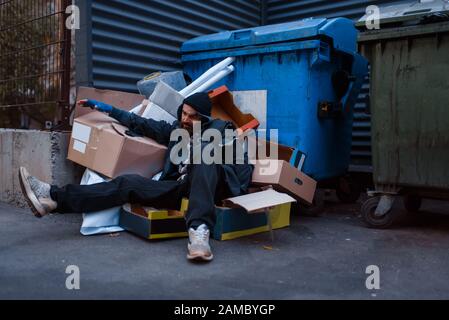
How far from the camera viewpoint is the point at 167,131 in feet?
11.3

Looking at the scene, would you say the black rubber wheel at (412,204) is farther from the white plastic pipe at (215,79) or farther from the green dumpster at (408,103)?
the white plastic pipe at (215,79)

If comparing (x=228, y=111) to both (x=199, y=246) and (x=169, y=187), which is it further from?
(x=199, y=246)

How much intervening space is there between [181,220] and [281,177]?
0.80 meters

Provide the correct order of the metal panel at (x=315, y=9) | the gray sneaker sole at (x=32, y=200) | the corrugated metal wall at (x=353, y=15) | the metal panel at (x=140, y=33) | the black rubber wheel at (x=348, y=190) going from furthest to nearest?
1. the metal panel at (x=315, y=9)
2. the corrugated metal wall at (x=353, y=15)
3. the black rubber wheel at (x=348, y=190)
4. the metal panel at (x=140, y=33)
5. the gray sneaker sole at (x=32, y=200)

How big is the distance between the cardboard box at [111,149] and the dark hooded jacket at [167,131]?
0.05m

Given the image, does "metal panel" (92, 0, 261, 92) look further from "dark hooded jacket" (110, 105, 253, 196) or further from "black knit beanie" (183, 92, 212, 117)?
"black knit beanie" (183, 92, 212, 117)

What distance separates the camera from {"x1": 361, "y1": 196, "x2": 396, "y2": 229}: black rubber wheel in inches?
135

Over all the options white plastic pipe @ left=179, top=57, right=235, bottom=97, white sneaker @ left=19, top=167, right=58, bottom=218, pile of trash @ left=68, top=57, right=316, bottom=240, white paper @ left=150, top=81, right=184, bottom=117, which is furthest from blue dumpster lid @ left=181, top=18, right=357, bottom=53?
A: white sneaker @ left=19, top=167, right=58, bottom=218

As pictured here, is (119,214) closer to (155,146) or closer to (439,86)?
(155,146)

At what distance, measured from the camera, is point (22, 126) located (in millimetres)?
4488

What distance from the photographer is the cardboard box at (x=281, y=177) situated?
3.28 m

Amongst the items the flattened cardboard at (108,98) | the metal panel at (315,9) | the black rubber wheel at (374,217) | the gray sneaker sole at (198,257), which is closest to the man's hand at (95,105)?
the flattened cardboard at (108,98)

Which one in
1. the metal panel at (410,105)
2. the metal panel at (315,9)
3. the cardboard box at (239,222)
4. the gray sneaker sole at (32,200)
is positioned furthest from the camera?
the metal panel at (315,9)
